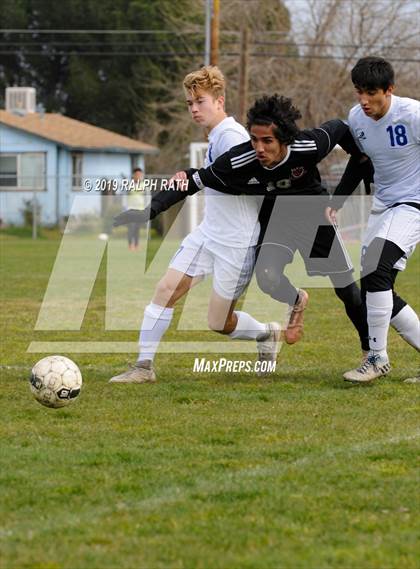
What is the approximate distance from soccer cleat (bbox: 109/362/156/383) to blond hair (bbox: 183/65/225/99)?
6.10 feet

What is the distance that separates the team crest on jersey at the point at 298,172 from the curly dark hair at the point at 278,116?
208 mm

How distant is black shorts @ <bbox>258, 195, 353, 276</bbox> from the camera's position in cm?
742

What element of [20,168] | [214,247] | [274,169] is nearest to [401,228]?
[274,169]

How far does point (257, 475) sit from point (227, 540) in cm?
94

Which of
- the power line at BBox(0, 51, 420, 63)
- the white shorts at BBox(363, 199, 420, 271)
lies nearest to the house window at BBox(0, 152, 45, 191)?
the power line at BBox(0, 51, 420, 63)

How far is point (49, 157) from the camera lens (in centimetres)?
4269

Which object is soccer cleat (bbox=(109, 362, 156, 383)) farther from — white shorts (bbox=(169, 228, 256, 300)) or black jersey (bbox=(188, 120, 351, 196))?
black jersey (bbox=(188, 120, 351, 196))

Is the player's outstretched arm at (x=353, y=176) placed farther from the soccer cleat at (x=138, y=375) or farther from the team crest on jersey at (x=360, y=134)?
the soccer cleat at (x=138, y=375)

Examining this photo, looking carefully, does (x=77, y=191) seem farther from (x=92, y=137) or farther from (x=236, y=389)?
(x=236, y=389)

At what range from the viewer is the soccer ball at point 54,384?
249 inches

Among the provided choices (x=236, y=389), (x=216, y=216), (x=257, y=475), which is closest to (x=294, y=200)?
(x=216, y=216)

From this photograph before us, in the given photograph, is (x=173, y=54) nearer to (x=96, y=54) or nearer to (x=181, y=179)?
(x=96, y=54)

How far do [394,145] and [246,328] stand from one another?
1.73 m
